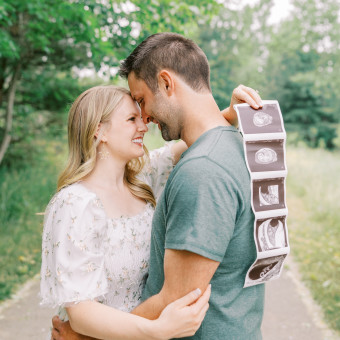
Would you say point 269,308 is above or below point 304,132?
above

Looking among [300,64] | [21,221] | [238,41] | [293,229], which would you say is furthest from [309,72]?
[21,221]

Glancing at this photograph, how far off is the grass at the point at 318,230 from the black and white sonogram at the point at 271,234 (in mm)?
3233

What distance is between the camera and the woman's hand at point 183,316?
1.48m

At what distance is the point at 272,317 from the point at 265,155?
3.59m

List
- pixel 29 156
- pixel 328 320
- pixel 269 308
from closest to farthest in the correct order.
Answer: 1. pixel 328 320
2. pixel 269 308
3. pixel 29 156

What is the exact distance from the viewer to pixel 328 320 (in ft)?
14.6

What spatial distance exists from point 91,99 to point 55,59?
19.5 ft

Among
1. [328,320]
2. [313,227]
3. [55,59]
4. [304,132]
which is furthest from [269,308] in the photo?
[304,132]

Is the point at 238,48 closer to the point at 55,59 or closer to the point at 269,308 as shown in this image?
the point at 55,59

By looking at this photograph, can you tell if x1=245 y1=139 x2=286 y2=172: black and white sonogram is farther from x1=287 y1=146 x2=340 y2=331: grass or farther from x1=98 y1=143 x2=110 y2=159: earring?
x1=287 y1=146 x2=340 y2=331: grass

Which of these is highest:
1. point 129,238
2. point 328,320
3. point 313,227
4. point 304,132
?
point 129,238

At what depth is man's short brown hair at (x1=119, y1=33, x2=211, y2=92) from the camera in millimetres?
1842

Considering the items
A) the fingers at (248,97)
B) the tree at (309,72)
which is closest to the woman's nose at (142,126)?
the fingers at (248,97)

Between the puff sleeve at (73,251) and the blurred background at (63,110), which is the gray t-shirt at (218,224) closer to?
the puff sleeve at (73,251)
